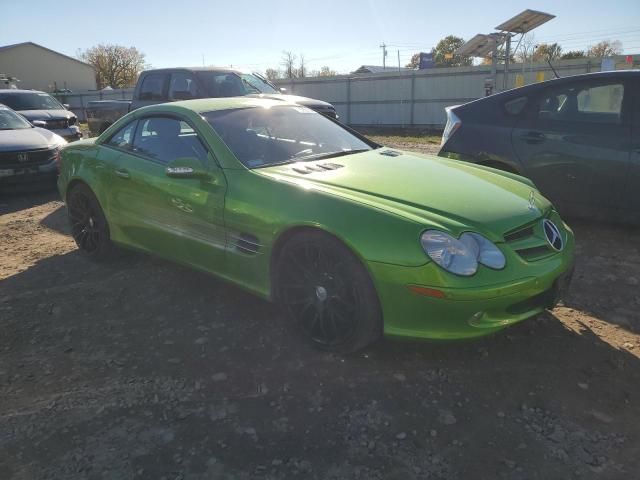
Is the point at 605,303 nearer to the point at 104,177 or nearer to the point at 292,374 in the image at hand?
the point at 292,374

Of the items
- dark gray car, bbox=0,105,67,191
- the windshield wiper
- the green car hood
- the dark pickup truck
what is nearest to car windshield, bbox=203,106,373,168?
the windshield wiper

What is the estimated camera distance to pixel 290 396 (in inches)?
107

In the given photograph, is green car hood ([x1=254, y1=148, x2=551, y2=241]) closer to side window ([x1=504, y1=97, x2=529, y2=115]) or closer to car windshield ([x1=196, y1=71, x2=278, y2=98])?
side window ([x1=504, y1=97, x2=529, y2=115])

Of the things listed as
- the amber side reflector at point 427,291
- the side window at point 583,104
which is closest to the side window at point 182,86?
the side window at point 583,104

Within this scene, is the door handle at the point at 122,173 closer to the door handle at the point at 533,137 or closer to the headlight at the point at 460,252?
the headlight at the point at 460,252

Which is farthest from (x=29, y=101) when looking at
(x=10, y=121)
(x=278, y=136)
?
(x=278, y=136)

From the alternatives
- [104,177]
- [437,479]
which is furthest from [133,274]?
[437,479]

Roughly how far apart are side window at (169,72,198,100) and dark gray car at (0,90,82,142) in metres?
4.05

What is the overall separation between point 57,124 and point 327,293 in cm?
1166

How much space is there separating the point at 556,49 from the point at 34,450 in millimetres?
49048

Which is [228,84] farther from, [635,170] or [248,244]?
[635,170]

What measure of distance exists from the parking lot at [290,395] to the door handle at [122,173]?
38.1 inches

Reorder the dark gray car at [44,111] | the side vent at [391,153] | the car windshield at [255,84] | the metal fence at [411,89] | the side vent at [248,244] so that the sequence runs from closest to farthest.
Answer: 1. the side vent at [248,244]
2. the side vent at [391,153]
3. the car windshield at [255,84]
4. the dark gray car at [44,111]
5. the metal fence at [411,89]

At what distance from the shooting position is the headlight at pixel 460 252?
2.60 m
